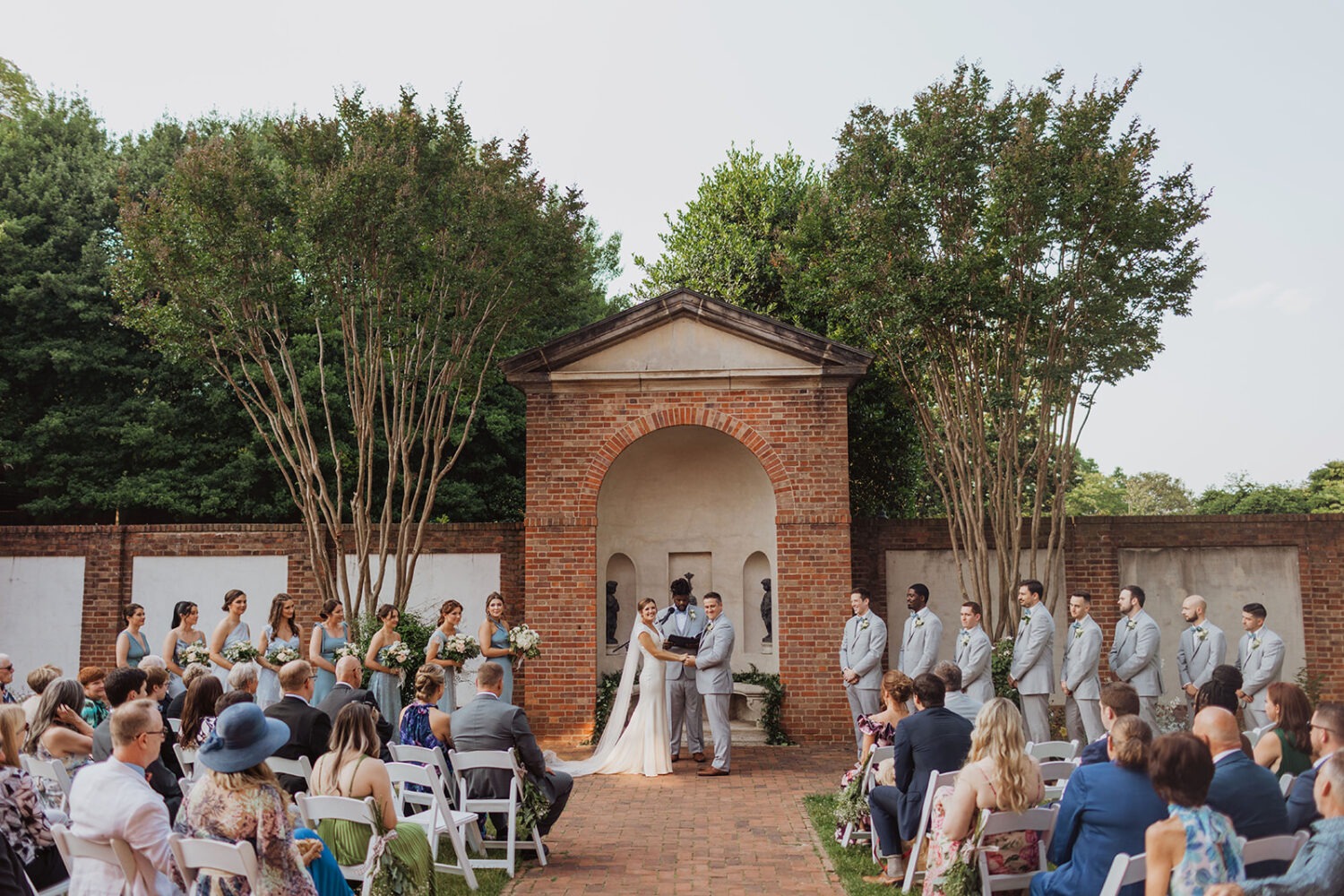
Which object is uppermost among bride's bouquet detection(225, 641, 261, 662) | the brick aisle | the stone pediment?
the stone pediment

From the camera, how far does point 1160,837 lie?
13.4 feet

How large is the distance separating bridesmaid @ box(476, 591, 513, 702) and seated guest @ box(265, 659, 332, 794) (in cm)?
456

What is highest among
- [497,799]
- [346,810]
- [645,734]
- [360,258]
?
[360,258]

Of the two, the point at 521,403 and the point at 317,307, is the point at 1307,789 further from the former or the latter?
the point at 521,403

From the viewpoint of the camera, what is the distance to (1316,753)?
5.18 metres

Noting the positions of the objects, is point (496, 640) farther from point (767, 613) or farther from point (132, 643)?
point (767, 613)

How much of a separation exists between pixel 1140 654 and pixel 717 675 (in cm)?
420

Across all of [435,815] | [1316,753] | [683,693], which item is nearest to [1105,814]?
[1316,753]

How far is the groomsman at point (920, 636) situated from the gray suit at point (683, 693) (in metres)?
2.26

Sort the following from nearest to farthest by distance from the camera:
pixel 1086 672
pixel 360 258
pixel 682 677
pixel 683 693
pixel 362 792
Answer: pixel 362 792, pixel 1086 672, pixel 682 677, pixel 683 693, pixel 360 258

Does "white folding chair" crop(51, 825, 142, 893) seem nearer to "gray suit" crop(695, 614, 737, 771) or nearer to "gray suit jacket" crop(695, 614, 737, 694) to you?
"gray suit" crop(695, 614, 737, 771)

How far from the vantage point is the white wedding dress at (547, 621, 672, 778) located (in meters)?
11.5

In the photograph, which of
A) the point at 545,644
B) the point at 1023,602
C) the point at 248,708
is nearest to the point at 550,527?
the point at 545,644

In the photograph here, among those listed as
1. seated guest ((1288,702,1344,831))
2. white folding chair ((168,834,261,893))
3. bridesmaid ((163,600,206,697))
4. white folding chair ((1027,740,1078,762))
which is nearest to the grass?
white folding chair ((1027,740,1078,762))
